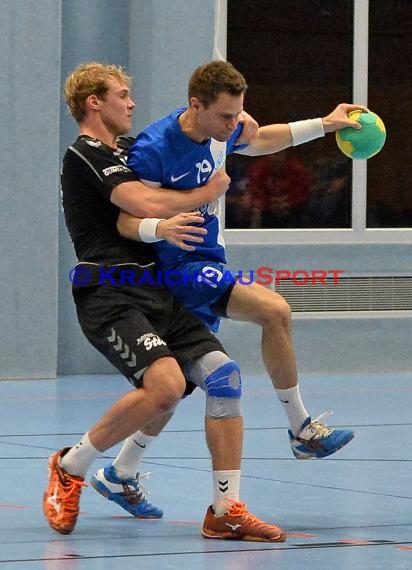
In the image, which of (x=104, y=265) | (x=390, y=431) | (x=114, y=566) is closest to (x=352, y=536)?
(x=114, y=566)

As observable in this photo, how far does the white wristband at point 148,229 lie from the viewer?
513cm

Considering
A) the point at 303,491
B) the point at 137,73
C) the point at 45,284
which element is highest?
A: the point at 137,73

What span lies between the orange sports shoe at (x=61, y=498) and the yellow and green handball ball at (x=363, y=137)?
182 centimetres

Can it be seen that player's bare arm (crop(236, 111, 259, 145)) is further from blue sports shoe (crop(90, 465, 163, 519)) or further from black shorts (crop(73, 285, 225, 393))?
blue sports shoe (crop(90, 465, 163, 519))

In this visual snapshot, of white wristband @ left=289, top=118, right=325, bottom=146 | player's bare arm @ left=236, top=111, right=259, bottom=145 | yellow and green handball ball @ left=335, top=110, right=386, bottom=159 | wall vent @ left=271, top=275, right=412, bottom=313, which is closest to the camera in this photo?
player's bare arm @ left=236, top=111, right=259, bottom=145

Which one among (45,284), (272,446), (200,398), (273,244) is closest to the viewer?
(272,446)

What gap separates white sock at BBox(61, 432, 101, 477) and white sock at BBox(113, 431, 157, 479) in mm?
413

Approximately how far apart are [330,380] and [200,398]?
59.2 inches

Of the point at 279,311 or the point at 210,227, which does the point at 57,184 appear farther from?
the point at 279,311

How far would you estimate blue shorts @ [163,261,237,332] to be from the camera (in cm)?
554

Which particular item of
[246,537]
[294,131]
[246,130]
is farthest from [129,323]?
[294,131]

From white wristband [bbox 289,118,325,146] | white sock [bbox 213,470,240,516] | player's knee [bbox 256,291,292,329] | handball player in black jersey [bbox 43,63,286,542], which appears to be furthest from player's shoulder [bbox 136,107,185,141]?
white sock [bbox 213,470,240,516]

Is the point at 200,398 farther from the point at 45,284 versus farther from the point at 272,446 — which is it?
the point at 272,446

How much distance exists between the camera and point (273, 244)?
38.1 feet
